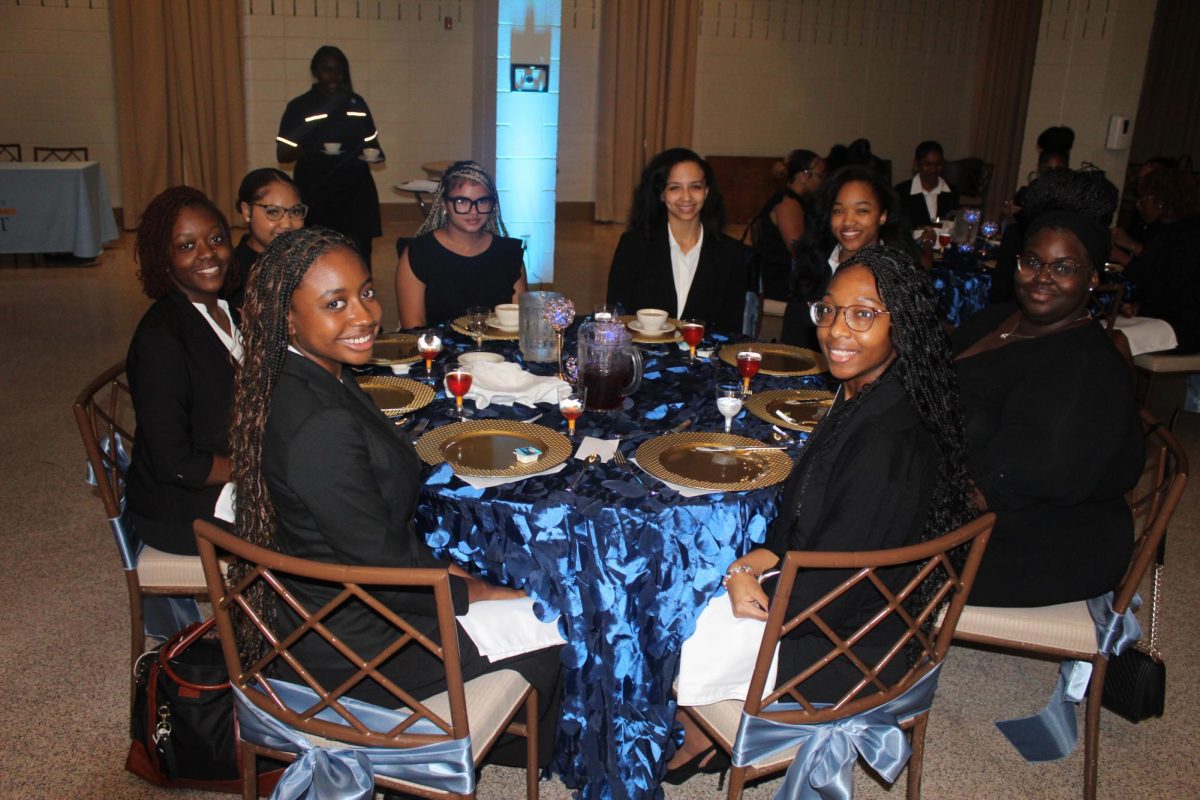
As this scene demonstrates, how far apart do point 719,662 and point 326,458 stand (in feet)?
2.94

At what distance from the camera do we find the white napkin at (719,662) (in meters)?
1.91

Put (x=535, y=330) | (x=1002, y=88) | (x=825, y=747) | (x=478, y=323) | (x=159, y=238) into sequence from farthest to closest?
1. (x=1002, y=88)
2. (x=478, y=323)
3. (x=535, y=330)
4. (x=159, y=238)
5. (x=825, y=747)

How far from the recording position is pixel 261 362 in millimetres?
1720

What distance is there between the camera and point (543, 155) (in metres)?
7.23

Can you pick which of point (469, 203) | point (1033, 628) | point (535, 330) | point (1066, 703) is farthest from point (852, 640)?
point (469, 203)

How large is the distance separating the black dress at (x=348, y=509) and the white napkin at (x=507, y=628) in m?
0.02

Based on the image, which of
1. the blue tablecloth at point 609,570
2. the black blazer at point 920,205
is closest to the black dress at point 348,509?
the blue tablecloth at point 609,570

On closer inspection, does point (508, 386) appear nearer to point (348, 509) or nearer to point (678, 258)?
point (348, 509)

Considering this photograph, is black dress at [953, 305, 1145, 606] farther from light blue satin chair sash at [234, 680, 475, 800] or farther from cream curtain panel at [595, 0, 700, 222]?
cream curtain panel at [595, 0, 700, 222]

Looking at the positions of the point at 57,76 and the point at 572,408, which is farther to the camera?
the point at 57,76

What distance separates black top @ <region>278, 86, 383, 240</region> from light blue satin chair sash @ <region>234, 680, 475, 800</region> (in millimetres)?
4399

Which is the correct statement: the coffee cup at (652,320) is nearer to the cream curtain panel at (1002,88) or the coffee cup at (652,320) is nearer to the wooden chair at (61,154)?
the wooden chair at (61,154)

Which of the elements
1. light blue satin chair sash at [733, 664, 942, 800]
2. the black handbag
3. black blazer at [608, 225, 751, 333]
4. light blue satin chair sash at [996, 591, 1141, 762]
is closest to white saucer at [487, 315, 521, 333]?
black blazer at [608, 225, 751, 333]

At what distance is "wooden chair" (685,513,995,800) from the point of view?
160 cm
